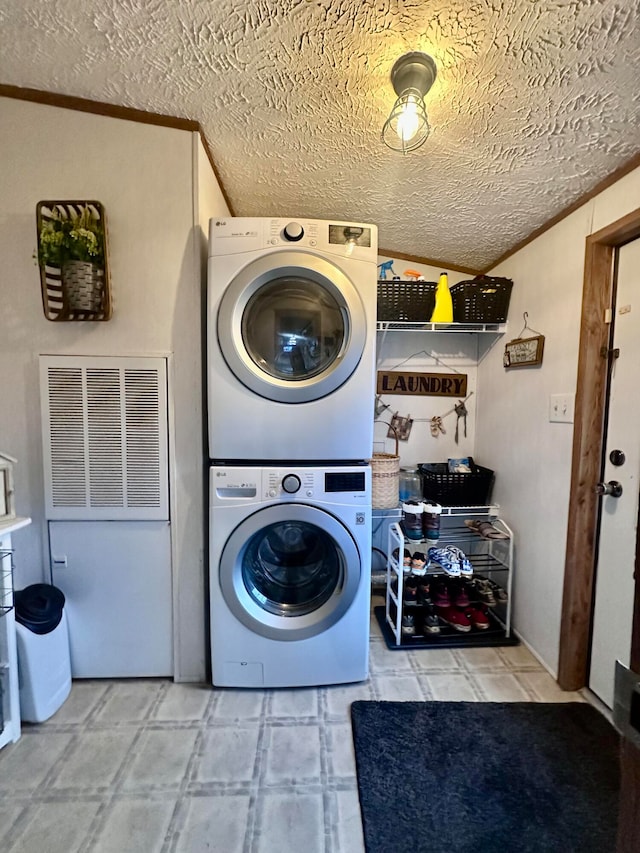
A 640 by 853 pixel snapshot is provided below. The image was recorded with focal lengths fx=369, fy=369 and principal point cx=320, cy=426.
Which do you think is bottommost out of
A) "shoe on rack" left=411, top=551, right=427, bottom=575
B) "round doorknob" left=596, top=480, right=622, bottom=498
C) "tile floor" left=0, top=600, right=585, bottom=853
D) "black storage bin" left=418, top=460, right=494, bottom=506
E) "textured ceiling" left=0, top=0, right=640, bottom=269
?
"tile floor" left=0, top=600, right=585, bottom=853

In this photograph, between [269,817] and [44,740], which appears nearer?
[269,817]

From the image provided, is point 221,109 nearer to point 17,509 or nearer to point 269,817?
point 17,509

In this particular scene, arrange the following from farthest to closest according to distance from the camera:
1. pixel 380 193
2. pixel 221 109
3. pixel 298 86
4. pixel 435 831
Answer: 1. pixel 380 193
2. pixel 221 109
3. pixel 298 86
4. pixel 435 831

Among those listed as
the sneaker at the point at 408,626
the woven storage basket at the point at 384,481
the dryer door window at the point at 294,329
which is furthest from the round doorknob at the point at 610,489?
the dryer door window at the point at 294,329

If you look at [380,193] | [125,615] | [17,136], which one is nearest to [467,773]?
[125,615]

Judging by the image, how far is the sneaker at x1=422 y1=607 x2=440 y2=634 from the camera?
1.85 metres

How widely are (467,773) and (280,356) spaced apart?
1565 mm

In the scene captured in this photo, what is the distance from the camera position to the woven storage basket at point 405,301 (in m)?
1.99

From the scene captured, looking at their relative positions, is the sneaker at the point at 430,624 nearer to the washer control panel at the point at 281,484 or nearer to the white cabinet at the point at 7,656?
the washer control panel at the point at 281,484

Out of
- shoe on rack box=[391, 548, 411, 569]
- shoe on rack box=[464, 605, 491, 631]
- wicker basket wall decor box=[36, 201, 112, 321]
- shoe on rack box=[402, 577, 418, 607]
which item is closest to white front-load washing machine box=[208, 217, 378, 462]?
wicker basket wall decor box=[36, 201, 112, 321]

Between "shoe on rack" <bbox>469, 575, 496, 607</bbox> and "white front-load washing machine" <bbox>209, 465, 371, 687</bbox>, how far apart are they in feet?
2.66

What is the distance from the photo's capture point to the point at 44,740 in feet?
4.22

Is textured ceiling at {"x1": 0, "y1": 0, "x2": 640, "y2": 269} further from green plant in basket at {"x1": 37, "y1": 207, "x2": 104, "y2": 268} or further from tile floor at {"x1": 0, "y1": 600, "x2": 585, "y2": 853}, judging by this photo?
tile floor at {"x1": 0, "y1": 600, "x2": 585, "y2": 853}

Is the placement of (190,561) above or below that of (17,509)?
below
